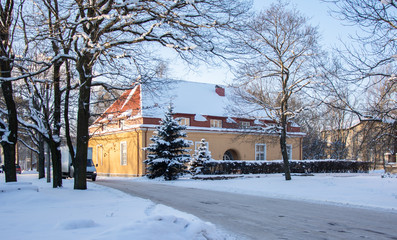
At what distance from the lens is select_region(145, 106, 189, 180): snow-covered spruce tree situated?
28.8 metres

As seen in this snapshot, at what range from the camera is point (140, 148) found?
3553 centimetres

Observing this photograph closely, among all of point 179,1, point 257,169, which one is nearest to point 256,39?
point 179,1

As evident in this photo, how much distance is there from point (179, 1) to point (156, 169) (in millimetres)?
19900

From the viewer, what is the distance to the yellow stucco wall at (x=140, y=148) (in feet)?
118

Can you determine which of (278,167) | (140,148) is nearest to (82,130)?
(140,148)

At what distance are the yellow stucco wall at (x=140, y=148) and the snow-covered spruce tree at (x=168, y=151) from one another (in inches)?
251

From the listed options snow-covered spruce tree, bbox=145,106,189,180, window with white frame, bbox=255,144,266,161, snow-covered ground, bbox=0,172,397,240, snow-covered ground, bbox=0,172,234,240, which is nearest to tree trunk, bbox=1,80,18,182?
snow-covered ground, bbox=0,172,397,240

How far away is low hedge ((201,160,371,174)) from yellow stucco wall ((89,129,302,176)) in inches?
83.7

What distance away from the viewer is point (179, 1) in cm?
1120

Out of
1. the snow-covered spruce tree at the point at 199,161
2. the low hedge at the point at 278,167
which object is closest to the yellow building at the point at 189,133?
the low hedge at the point at 278,167

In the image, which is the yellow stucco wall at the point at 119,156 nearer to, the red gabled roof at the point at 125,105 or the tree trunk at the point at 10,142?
the red gabled roof at the point at 125,105

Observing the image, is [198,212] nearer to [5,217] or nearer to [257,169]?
[5,217]

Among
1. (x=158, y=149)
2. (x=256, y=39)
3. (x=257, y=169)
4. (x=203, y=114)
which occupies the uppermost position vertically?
(x=256, y=39)

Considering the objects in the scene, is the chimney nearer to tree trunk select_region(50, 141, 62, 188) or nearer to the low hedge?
the low hedge
